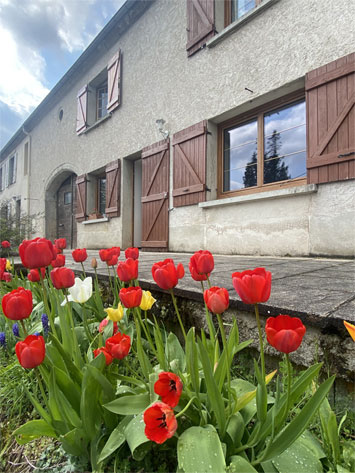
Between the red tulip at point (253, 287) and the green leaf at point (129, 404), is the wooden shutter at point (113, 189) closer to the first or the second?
the green leaf at point (129, 404)

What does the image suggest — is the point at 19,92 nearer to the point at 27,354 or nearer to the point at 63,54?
the point at 63,54

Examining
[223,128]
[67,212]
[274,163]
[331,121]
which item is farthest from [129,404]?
[67,212]

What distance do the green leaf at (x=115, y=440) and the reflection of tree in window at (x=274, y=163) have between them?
12.5 ft

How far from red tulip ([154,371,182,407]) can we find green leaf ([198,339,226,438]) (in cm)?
6

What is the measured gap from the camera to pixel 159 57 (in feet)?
18.4

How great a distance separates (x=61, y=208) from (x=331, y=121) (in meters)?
8.65

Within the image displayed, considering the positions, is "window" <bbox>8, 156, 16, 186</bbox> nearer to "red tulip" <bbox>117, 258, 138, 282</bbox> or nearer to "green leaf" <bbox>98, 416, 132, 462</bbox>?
"red tulip" <bbox>117, 258, 138, 282</bbox>

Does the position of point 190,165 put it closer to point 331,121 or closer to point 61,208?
point 331,121

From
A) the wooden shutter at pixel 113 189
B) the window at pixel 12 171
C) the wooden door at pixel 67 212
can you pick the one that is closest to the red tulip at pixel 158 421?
the wooden shutter at pixel 113 189

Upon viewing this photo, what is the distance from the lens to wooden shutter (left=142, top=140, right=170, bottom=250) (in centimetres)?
535

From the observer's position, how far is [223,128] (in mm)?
4684

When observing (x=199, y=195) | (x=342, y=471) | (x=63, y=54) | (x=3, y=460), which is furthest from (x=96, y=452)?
(x=199, y=195)

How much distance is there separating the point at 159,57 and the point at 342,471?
6.53 meters

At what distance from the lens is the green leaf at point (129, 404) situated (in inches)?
27.5
